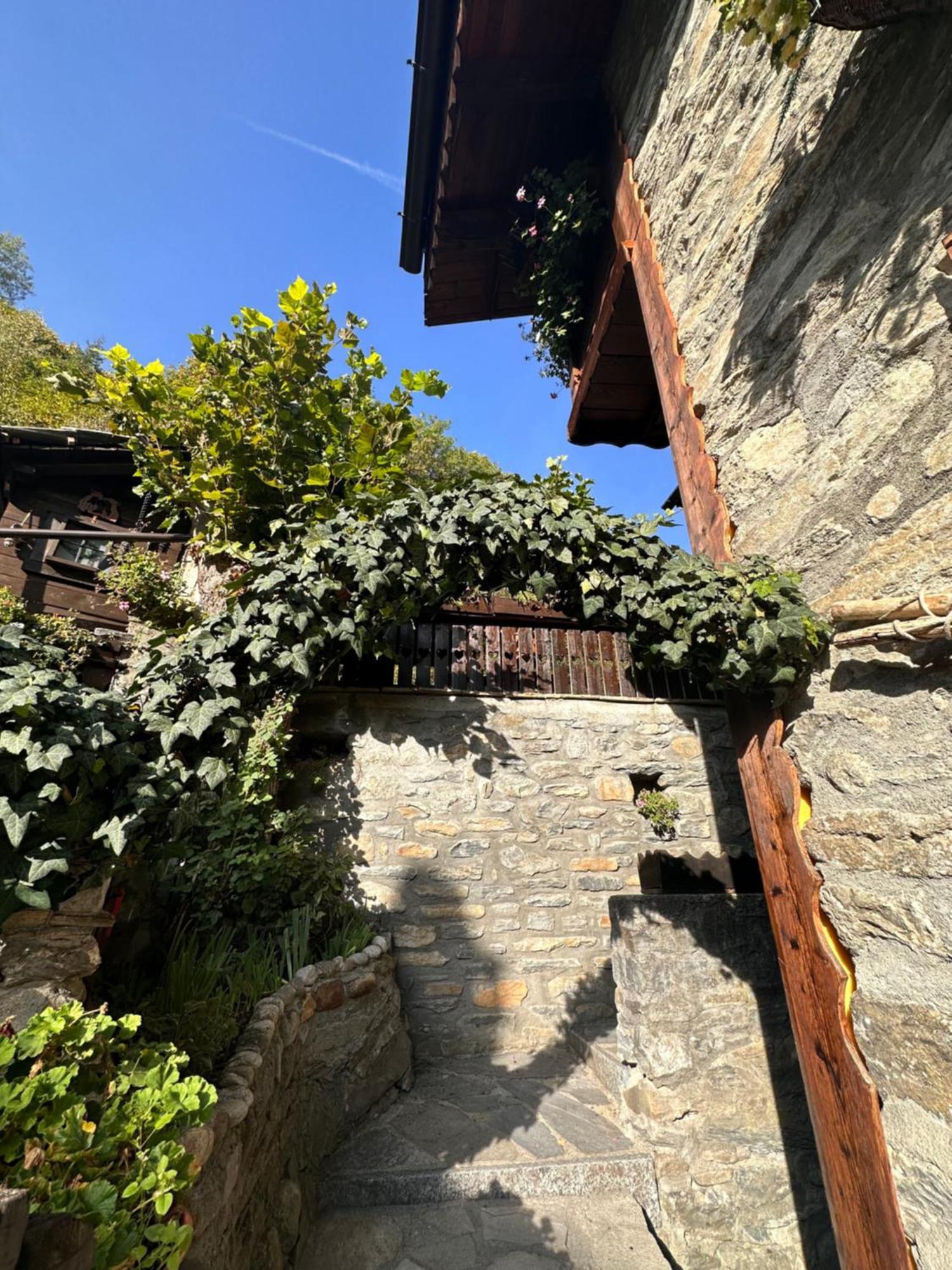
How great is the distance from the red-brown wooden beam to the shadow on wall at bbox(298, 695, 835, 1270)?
43.6 inches

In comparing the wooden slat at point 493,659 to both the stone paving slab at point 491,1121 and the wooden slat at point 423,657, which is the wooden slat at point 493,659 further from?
the stone paving slab at point 491,1121

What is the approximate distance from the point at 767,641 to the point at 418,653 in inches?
111

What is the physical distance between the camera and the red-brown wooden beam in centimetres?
128

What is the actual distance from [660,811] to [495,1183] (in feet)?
7.58

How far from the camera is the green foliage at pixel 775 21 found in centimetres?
137

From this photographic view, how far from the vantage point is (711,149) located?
7.63 ft

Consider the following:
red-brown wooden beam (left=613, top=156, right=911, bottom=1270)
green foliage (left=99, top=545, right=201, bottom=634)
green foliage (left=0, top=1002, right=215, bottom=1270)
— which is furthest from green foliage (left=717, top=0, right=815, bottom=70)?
green foliage (left=99, top=545, right=201, bottom=634)

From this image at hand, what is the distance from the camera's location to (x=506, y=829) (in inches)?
148

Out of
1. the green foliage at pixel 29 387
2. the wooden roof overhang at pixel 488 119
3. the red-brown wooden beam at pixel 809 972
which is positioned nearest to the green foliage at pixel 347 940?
the red-brown wooden beam at pixel 809 972

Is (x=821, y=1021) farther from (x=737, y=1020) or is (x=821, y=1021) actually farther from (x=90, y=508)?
(x=90, y=508)

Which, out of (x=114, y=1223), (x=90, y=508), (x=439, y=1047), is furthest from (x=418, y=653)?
(x=90, y=508)

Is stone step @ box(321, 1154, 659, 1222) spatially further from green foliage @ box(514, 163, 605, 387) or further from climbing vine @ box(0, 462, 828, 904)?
green foliage @ box(514, 163, 605, 387)

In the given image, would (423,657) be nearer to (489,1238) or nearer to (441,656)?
(441,656)

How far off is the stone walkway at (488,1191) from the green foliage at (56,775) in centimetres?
172
